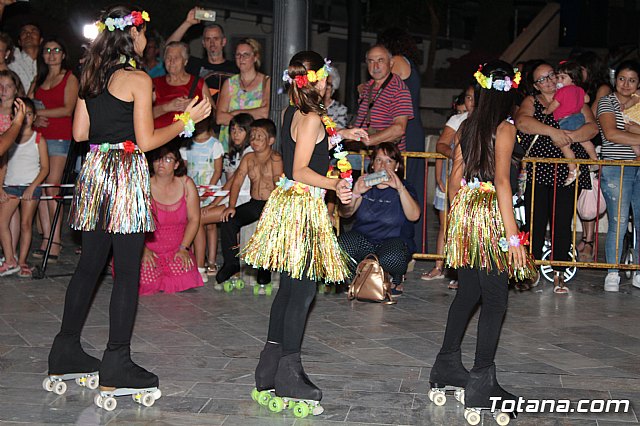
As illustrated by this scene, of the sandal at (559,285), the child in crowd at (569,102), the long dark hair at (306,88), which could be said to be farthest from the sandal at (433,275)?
the long dark hair at (306,88)

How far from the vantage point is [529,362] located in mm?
6266

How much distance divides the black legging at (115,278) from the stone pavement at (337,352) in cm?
47

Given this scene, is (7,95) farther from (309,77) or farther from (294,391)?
(294,391)

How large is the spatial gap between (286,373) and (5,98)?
184 inches

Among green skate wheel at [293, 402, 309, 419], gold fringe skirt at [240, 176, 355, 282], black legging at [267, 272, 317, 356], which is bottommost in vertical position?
green skate wheel at [293, 402, 309, 419]

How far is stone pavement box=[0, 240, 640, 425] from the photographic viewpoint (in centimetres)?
518

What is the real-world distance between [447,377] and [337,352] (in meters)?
1.23

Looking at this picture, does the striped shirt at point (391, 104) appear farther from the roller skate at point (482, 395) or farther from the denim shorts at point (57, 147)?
the roller skate at point (482, 395)

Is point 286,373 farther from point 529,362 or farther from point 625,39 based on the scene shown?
point 625,39

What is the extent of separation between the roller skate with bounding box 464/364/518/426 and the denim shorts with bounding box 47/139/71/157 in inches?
220

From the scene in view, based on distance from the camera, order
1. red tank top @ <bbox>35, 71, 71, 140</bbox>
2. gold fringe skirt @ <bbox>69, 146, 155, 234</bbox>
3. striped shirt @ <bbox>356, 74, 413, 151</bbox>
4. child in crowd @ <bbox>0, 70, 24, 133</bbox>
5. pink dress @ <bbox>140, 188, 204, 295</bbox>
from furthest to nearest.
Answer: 1. red tank top @ <bbox>35, 71, 71, 140</bbox>
2. striped shirt @ <bbox>356, 74, 413, 151</bbox>
3. child in crowd @ <bbox>0, 70, 24, 133</bbox>
4. pink dress @ <bbox>140, 188, 204, 295</bbox>
5. gold fringe skirt @ <bbox>69, 146, 155, 234</bbox>

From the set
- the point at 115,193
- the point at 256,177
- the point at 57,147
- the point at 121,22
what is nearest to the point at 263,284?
the point at 256,177

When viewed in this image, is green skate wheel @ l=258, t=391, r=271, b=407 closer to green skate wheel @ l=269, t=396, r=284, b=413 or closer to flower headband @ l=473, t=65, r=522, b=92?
green skate wheel @ l=269, t=396, r=284, b=413

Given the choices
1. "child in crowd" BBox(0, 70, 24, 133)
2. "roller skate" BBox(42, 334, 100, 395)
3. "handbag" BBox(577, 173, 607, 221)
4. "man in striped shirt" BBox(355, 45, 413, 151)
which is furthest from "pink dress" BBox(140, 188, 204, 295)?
"handbag" BBox(577, 173, 607, 221)
